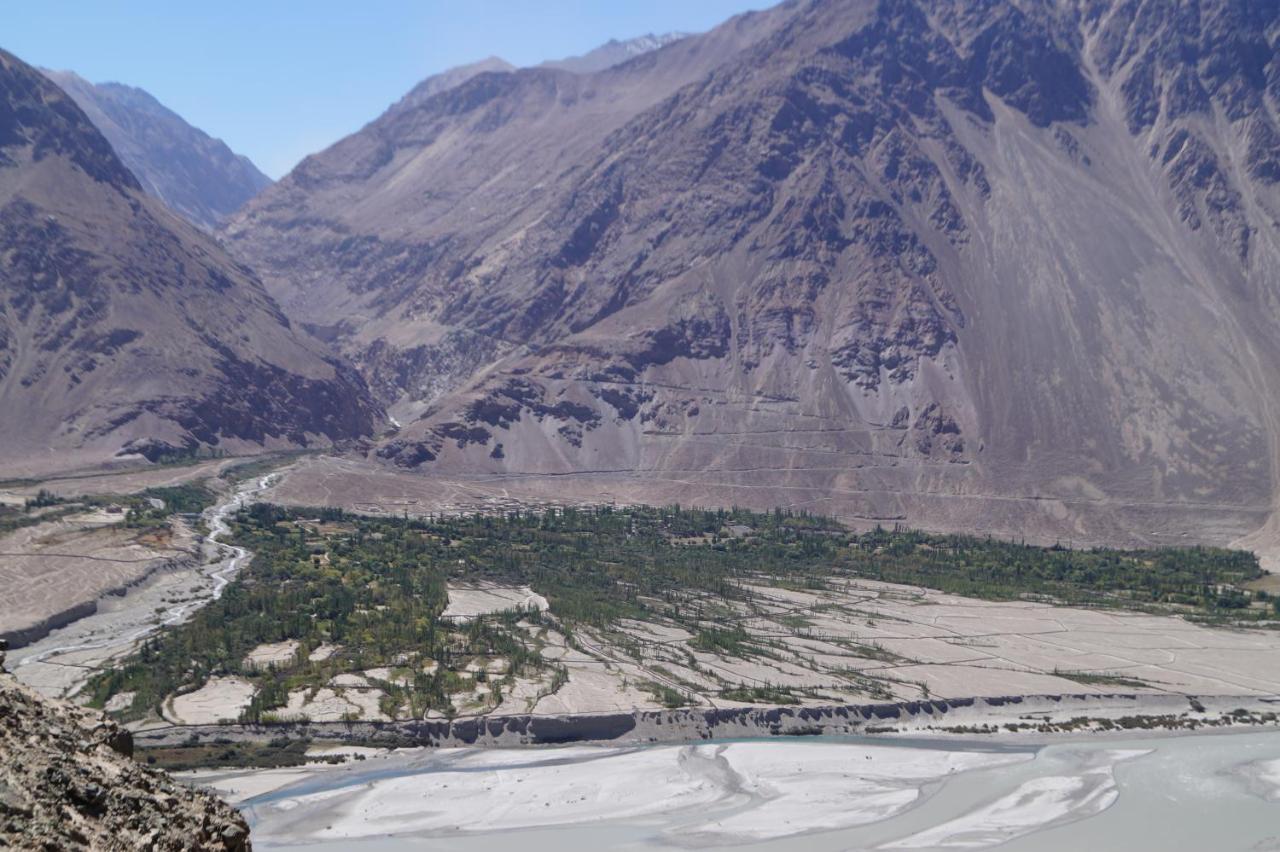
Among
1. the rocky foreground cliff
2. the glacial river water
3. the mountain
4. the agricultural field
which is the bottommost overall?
the glacial river water

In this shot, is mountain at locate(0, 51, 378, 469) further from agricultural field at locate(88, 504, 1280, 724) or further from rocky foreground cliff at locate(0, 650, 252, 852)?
rocky foreground cliff at locate(0, 650, 252, 852)

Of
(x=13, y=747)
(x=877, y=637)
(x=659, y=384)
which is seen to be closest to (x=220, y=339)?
(x=659, y=384)

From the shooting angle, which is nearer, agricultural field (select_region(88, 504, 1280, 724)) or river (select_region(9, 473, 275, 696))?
river (select_region(9, 473, 275, 696))

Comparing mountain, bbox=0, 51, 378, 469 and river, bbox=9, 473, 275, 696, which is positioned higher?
mountain, bbox=0, 51, 378, 469

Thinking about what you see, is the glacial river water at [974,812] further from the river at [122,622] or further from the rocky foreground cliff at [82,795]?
the rocky foreground cliff at [82,795]

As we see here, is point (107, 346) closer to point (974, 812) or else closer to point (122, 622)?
point (122, 622)

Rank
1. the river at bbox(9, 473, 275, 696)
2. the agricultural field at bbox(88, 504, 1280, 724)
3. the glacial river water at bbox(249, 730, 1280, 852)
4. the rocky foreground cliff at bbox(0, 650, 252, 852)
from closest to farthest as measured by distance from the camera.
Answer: the rocky foreground cliff at bbox(0, 650, 252, 852)
the glacial river water at bbox(249, 730, 1280, 852)
the river at bbox(9, 473, 275, 696)
the agricultural field at bbox(88, 504, 1280, 724)

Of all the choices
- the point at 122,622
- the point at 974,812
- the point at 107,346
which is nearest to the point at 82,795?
the point at 974,812

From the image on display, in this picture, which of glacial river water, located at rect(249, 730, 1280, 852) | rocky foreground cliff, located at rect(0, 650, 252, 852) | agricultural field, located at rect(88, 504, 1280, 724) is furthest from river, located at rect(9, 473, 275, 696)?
rocky foreground cliff, located at rect(0, 650, 252, 852)
